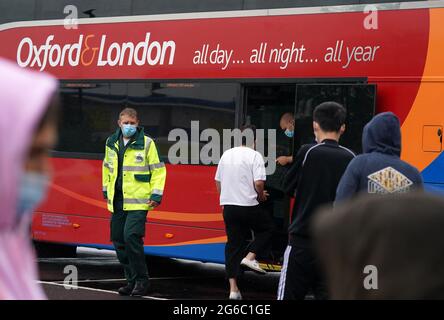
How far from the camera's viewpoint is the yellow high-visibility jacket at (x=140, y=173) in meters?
10.7

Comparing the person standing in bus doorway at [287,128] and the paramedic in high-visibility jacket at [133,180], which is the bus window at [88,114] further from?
the person standing in bus doorway at [287,128]

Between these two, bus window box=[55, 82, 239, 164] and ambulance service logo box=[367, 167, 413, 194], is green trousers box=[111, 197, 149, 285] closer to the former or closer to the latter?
bus window box=[55, 82, 239, 164]

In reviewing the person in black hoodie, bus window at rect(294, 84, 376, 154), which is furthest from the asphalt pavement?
the person in black hoodie

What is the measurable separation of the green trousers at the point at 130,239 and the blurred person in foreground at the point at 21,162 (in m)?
8.45

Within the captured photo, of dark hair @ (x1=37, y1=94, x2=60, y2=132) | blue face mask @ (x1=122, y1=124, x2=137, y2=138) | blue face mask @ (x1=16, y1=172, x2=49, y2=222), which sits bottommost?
blue face mask @ (x1=16, y1=172, x2=49, y2=222)

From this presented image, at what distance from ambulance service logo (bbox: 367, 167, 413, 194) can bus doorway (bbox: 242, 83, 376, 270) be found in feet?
14.3

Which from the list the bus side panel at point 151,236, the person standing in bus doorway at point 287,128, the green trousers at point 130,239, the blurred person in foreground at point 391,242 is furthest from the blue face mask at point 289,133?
the blurred person in foreground at point 391,242

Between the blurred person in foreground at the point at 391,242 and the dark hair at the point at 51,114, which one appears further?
the dark hair at the point at 51,114

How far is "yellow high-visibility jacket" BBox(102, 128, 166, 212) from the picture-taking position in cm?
1066
